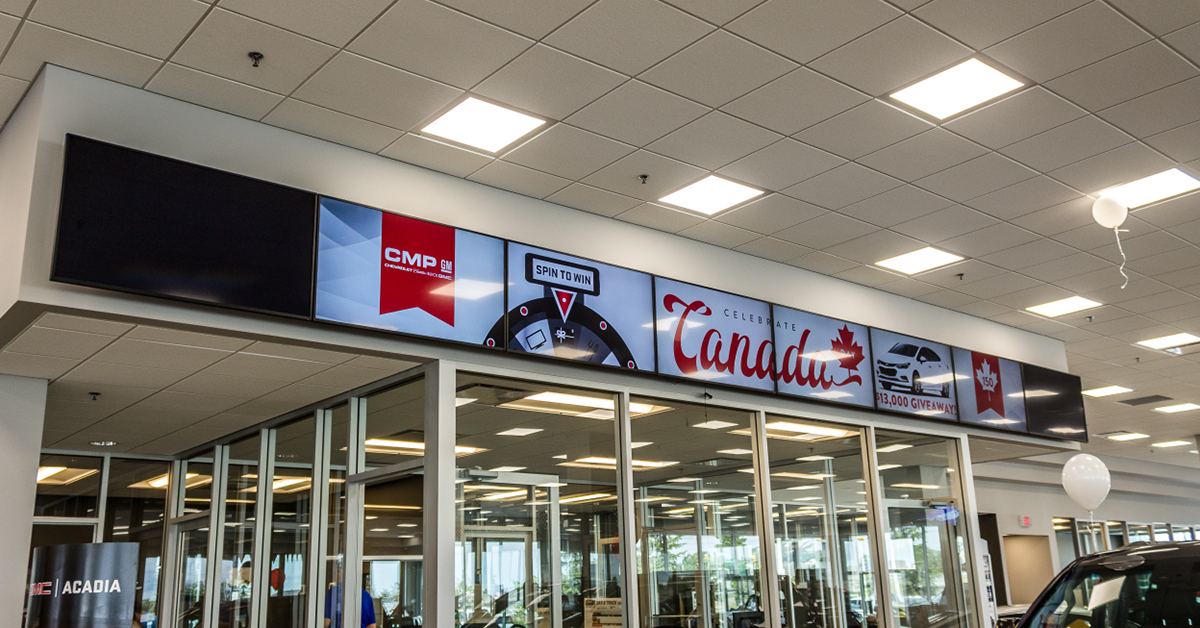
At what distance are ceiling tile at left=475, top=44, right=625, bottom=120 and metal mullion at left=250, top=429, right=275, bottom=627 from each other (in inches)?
144

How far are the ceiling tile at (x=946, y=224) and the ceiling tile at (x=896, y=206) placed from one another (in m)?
0.10

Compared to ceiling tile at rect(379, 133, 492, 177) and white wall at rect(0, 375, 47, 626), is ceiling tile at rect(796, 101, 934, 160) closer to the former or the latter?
ceiling tile at rect(379, 133, 492, 177)

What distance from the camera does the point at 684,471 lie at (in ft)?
21.4

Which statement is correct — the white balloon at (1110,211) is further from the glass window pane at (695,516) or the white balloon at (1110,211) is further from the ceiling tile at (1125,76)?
the glass window pane at (695,516)

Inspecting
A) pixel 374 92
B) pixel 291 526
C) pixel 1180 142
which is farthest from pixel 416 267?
pixel 1180 142

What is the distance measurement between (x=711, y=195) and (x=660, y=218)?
482 mm

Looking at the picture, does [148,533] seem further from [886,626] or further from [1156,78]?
[1156,78]

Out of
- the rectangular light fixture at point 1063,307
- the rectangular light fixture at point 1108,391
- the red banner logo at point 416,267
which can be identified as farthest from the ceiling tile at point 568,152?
Result: the rectangular light fixture at point 1108,391

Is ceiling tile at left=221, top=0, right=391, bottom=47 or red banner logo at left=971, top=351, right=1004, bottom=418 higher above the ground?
ceiling tile at left=221, top=0, right=391, bottom=47

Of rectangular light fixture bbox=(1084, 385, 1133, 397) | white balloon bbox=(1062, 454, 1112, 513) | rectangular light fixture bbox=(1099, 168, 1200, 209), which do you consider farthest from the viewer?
rectangular light fixture bbox=(1084, 385, 1133, 397)

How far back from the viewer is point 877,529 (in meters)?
A: 7.59

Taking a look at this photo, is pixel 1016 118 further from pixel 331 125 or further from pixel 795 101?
pixel 331 125

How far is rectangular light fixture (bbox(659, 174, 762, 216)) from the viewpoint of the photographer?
5883 mm

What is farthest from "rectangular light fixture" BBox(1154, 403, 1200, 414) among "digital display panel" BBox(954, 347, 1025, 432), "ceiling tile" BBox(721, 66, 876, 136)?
"ceiling tile" BBox(721, 66, 876, 136)
